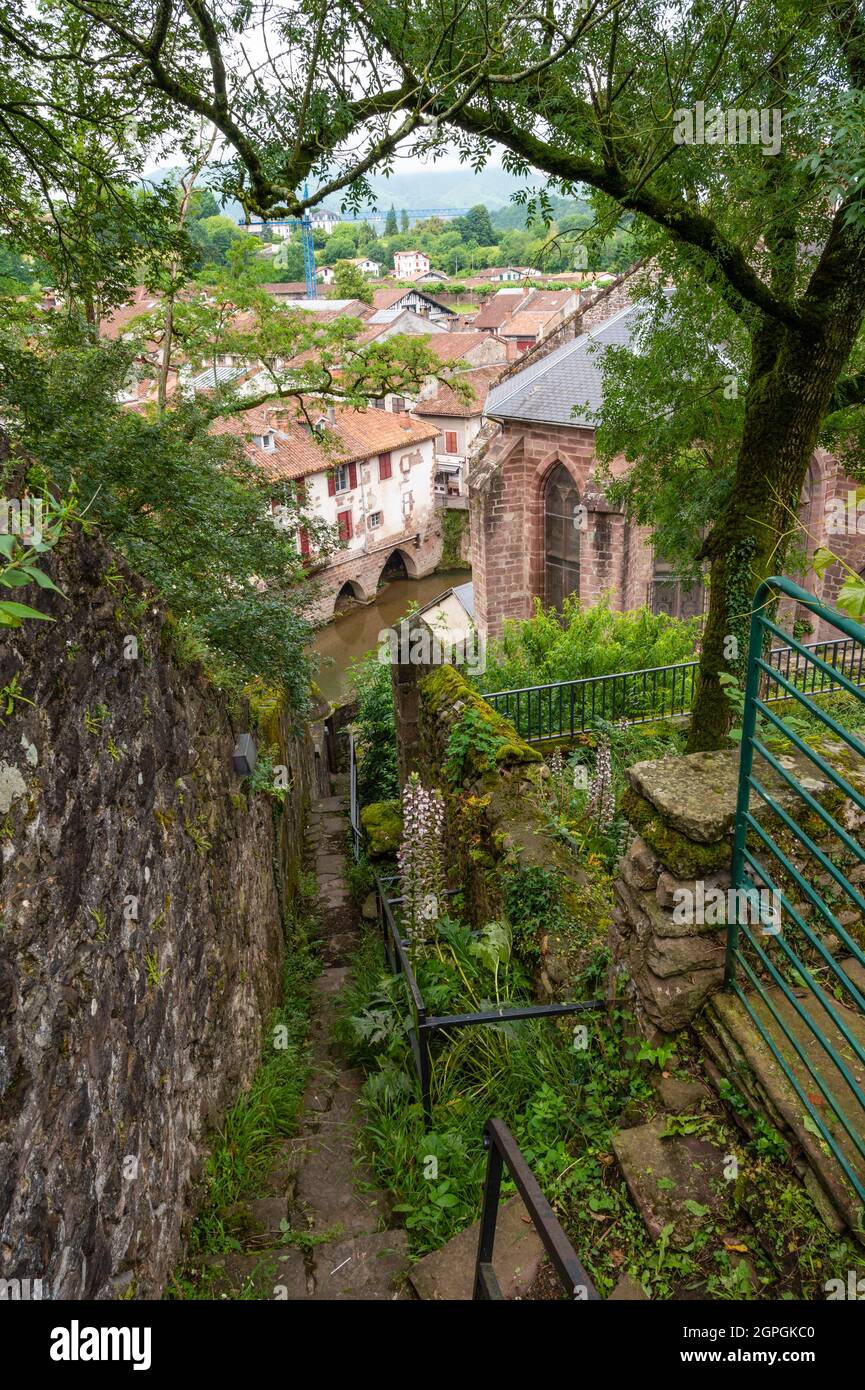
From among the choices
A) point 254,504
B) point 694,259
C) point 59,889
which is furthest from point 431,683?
point 59,889

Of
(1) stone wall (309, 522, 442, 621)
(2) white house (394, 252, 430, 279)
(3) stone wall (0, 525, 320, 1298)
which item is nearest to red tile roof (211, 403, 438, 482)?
(1) stone wall (309, 522, 442, 621)

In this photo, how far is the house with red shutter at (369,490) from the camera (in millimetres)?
32594

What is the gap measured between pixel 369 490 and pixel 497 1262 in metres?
35.8

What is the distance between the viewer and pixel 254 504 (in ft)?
31.6

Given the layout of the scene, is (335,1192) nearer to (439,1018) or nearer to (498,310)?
(439,1018)

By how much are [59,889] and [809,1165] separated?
2470mm

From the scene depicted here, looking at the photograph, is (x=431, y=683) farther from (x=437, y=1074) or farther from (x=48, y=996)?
(x=48, y=996)

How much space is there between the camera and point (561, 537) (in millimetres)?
20453

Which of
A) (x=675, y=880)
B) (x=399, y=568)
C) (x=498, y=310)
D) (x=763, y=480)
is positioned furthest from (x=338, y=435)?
(x=498, y=310)

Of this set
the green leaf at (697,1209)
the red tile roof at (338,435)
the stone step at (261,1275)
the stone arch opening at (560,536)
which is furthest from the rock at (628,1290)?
the red tile roof at (338,435)

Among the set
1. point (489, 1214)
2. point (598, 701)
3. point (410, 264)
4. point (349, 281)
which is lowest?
point (598, 701)

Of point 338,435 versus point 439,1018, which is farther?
point 338,435

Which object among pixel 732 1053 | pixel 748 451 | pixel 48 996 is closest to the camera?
pixel 48 996

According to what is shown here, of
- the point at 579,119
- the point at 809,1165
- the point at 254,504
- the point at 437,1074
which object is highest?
the point at 579,119
